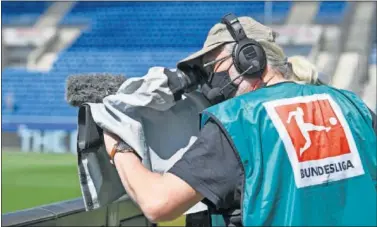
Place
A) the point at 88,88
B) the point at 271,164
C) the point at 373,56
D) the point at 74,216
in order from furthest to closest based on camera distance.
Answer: the point at 373,56
the point at 74,216
the point at 88,88
the point at 271,164

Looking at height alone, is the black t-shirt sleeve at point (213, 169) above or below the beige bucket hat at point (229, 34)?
below

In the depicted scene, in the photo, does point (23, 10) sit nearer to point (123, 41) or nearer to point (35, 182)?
point (123, 41)

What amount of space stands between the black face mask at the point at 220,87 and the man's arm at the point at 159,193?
248 millimetres

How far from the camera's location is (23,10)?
62.5 ft

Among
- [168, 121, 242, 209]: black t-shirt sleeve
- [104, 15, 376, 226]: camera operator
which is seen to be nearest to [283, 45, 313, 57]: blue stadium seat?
[104, 15, 376, 226]: camera operator

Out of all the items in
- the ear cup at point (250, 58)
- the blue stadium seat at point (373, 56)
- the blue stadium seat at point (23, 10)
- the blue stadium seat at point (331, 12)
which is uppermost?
the blue stadium seat at point (23, 10)

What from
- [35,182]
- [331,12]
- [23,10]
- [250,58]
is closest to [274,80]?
[250,58]

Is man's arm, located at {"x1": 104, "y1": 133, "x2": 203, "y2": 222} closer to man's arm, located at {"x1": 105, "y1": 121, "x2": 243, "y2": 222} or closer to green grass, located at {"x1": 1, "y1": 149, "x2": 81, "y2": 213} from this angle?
man's arm, located at {"x1": 105, "y1": 121, "x2": 243, "y2": 222}

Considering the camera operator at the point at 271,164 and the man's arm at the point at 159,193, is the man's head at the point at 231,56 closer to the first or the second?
the camera operator at the point at 271,164

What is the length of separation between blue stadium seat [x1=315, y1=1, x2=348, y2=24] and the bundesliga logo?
49.2 ft

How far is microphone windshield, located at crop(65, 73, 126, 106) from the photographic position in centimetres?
154

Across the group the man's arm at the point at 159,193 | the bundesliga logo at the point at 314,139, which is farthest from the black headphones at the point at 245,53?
the man's arm at the point at 159,193

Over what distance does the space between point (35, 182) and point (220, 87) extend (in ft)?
19.7

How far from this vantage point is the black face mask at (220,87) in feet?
4.91
